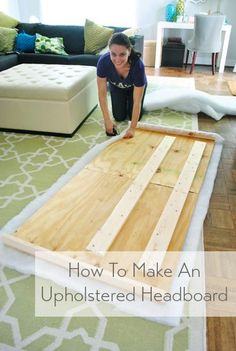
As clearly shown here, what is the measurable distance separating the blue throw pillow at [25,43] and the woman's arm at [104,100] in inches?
80.6

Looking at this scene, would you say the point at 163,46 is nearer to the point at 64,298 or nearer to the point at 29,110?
the point at 29,110

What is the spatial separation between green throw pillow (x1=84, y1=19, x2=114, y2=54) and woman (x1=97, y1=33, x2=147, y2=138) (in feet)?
4.94

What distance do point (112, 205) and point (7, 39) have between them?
322 cm

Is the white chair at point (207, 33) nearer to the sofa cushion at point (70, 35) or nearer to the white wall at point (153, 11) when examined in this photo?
the white wall at point (153, 11)

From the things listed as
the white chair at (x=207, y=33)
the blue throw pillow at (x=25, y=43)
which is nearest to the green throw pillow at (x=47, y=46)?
the blue throw pillow at (x=25, y=43)

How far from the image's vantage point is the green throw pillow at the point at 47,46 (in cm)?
375

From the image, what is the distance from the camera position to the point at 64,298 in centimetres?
113

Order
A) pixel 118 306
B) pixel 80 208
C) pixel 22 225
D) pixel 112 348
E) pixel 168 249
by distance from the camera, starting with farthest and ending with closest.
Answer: pixel 80 208 < pixel 22 225 < pixel 168 249 < pixel 118 306 < pixel 112 348

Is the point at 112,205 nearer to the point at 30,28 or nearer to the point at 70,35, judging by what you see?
the point at 70,35

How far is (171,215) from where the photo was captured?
58.2 inches

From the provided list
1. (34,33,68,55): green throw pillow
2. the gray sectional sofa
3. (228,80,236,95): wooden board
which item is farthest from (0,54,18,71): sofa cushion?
(228,80,236,95): wooden board

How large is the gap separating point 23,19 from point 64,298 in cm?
567

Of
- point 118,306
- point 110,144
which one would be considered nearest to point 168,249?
point 118,306

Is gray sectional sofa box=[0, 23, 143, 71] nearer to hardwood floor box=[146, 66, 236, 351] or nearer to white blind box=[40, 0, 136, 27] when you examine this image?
white blind box=[40, 0, 136, 27]
